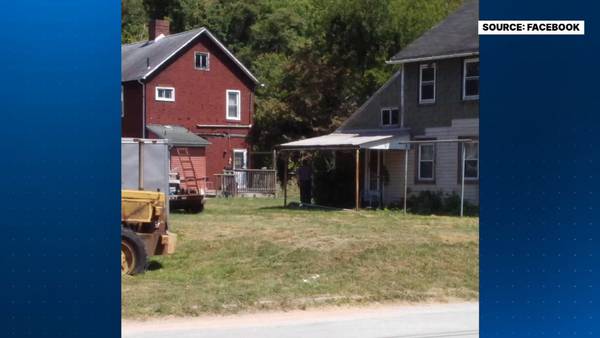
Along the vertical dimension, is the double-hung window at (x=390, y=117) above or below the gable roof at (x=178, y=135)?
above

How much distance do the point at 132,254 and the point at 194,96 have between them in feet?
106

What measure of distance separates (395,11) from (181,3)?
63.9 feet

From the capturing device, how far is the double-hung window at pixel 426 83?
30.8 m

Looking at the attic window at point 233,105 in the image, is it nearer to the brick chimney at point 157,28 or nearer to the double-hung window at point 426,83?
the brick chimney at point 157,28

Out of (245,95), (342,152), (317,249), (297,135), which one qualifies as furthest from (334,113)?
(317,249)

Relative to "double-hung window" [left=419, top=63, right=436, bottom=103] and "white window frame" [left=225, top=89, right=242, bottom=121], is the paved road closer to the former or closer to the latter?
"double-hung window" [left=419, top=63, right=436, bottom=103]

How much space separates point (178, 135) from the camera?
41688mm

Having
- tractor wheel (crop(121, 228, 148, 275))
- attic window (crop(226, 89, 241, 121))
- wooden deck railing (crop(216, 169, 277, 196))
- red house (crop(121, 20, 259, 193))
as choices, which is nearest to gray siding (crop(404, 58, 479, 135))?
wooden deck railing (crop(216, 169, 277, 196))

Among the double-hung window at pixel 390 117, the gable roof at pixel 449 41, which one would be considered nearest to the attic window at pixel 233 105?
the double-hung window at pixel 390 117

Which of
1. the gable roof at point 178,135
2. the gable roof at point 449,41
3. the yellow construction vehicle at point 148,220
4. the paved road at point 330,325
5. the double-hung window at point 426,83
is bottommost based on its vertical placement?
the paved road at point 330,325

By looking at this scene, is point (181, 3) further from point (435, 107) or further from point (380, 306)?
point (380, 306)

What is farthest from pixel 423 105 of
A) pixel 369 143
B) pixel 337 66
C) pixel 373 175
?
pixel 337 66

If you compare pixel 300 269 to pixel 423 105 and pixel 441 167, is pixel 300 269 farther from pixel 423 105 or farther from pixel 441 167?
pixel 423 105

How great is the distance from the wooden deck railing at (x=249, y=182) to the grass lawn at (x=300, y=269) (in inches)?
721
